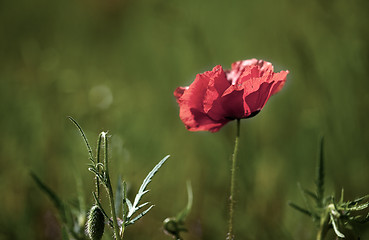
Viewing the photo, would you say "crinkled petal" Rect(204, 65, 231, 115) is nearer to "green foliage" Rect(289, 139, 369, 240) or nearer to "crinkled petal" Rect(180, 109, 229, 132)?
"crinkled petal" Rect(180, 109, 229, 132)

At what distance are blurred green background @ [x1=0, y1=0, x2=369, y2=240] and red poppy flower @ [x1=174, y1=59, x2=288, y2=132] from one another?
23 centimetres

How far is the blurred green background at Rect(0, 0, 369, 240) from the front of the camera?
1.50 meters

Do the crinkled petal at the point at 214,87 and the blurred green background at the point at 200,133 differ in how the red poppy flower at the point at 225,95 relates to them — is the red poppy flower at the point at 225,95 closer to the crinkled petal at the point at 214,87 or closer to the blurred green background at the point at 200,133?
the crinkled petal at the point at 214,87

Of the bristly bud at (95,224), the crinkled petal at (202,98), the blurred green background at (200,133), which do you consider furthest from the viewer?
the blurred green background at (200,133)

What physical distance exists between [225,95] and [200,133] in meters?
1.08

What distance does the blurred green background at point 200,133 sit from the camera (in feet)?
4.94

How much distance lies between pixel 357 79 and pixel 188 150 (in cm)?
78

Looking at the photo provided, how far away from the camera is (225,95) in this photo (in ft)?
2.95

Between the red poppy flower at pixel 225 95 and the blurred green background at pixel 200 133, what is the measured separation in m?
0.23

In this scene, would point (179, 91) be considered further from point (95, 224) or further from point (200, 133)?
point (200, 133)

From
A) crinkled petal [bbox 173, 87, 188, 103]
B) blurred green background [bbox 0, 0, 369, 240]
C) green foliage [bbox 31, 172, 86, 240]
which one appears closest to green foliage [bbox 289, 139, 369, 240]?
blurred green background [bbox 0, 0, 369, 240]

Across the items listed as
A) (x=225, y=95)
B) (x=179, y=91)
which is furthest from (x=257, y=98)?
(x=179, y=91)

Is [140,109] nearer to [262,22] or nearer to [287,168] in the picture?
[287,168]

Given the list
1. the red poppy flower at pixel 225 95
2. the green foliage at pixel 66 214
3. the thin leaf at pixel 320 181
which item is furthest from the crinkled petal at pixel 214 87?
the green foliage at pixel 66 214
